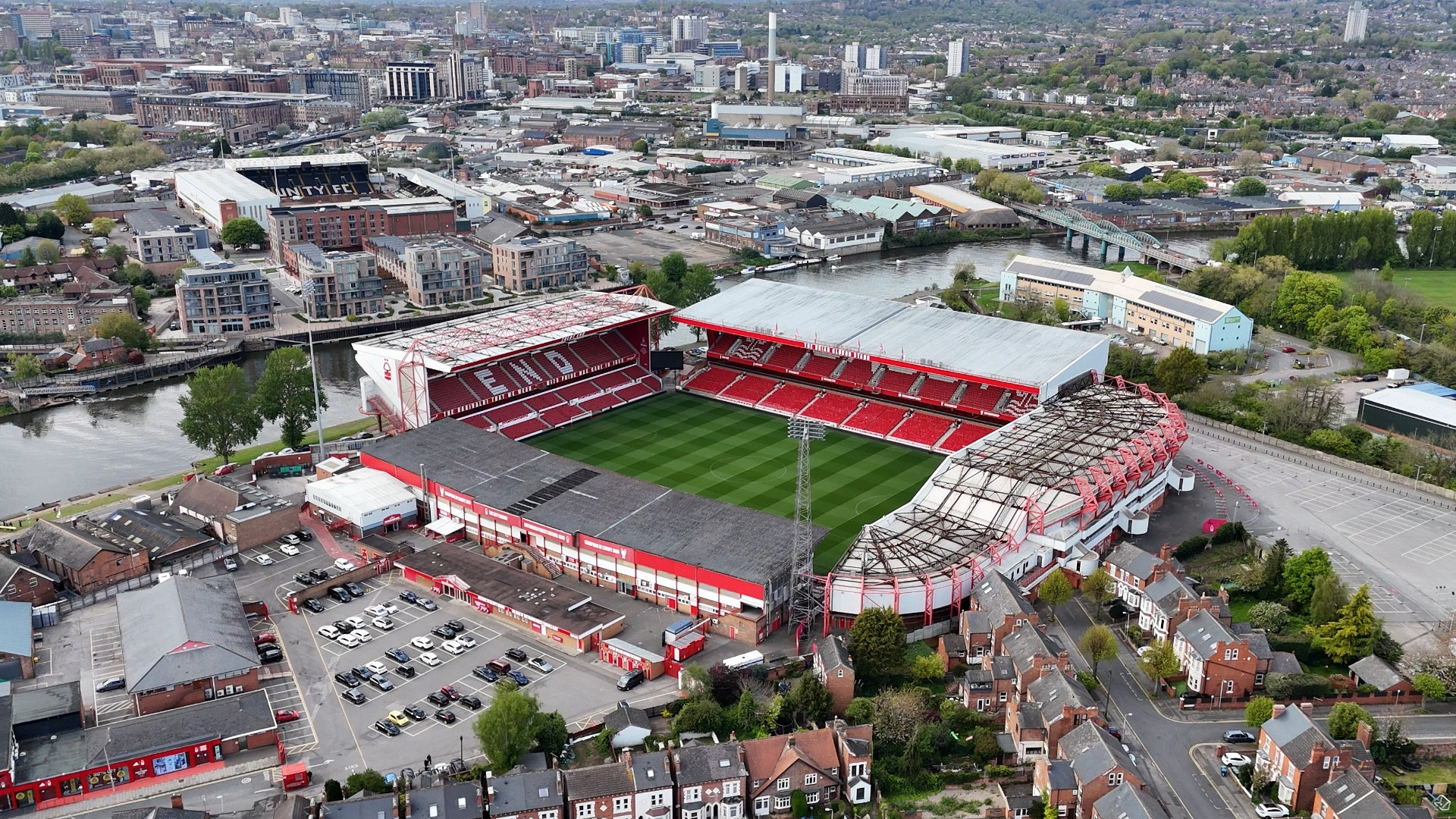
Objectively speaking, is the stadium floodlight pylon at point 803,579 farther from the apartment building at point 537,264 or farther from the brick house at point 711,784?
the apartment building at point 537,264

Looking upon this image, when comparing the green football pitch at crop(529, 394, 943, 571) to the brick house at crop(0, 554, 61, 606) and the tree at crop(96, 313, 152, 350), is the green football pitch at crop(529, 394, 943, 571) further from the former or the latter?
the tree at crop(96, 313, 152, 350)

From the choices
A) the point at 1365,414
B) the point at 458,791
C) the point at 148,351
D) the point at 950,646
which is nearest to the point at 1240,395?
the point at 1365,414

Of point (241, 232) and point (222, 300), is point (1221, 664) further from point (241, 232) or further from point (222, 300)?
point (241, 232)

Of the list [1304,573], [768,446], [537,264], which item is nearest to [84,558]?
[768,446]

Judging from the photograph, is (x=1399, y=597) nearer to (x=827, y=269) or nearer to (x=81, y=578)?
(x=81, y=578)

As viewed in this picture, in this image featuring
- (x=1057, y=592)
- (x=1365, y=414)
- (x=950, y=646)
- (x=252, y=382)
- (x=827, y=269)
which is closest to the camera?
(x=950, y=646)

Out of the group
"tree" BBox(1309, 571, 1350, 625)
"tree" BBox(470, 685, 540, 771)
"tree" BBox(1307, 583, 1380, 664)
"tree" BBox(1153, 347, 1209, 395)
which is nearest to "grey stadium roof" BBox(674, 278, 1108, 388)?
"tree" BBox(1153, 347, 1209, 395)
